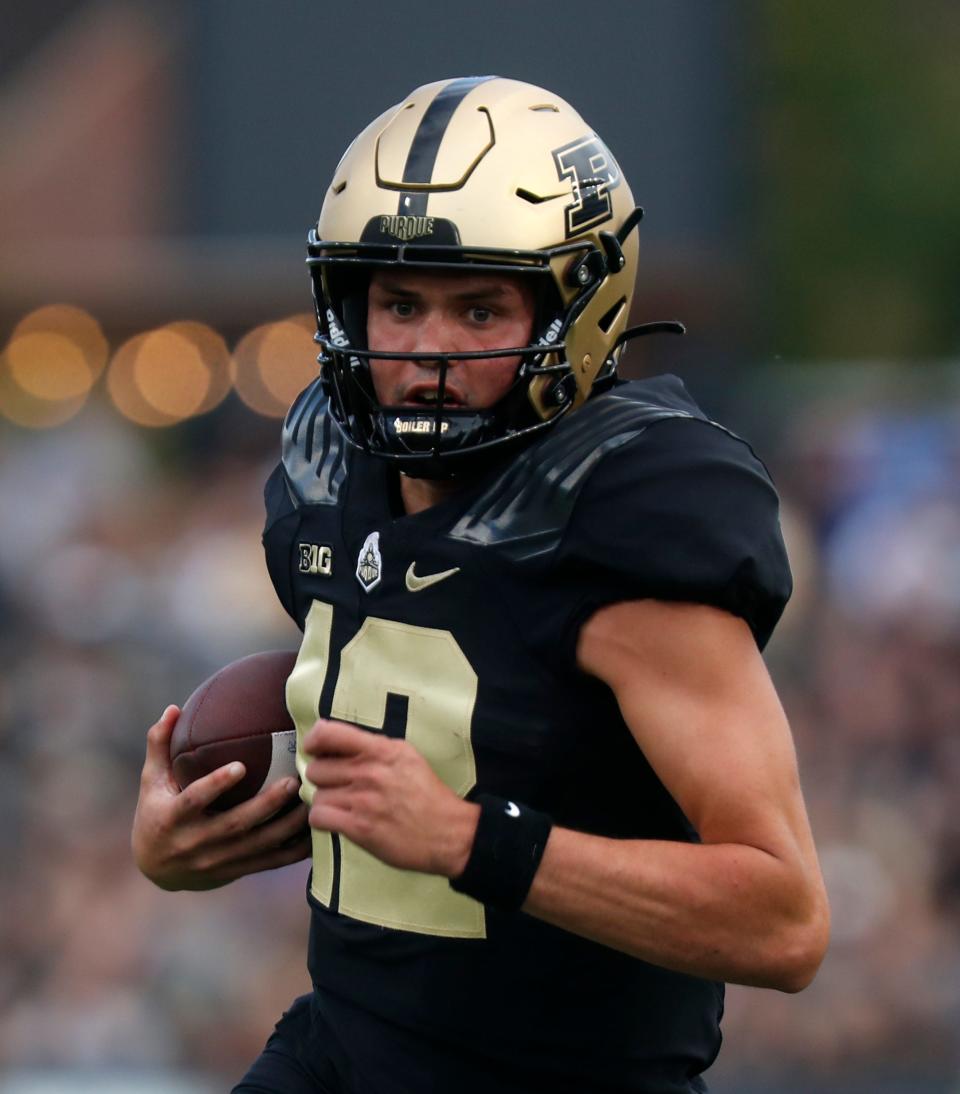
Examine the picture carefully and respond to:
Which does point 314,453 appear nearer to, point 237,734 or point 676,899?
point 237,734

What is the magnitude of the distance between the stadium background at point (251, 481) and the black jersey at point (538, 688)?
3.37 m

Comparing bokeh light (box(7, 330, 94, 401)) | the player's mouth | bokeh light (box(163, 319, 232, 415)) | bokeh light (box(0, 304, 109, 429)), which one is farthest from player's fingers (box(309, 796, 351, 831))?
bokeh light (box(7, 330, 94, 401))

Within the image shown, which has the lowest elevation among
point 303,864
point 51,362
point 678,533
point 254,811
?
point 303,864

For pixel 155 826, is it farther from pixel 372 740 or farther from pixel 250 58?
pixel 250 58

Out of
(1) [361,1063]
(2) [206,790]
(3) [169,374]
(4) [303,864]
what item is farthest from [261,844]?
(3) [169,374]

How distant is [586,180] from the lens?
267 cm

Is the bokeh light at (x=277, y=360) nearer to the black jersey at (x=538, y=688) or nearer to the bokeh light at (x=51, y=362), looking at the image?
the bokeh light at (x=51, y=362)

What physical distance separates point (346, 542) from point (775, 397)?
4103mm

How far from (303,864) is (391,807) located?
4054 millimetres

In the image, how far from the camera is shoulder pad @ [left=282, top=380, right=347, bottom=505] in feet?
9.34

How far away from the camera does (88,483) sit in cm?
815

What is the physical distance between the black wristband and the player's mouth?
585 millimetres

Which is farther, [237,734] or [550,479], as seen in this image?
[237,734]

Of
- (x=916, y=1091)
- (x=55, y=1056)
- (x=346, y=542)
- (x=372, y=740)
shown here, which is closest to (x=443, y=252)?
(x=346, y=542)
